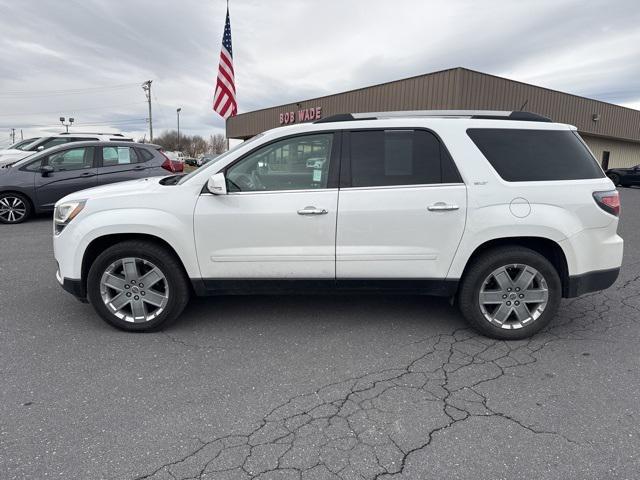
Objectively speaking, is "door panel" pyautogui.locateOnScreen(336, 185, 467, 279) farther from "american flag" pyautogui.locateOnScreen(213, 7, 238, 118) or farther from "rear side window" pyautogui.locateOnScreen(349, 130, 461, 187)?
"american flag" pyautogui.locateOnScreen(213, 7, 238, 118)

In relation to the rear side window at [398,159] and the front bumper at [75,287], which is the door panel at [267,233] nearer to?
the rear side window at [398,159]

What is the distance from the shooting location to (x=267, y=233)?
3.49 metres

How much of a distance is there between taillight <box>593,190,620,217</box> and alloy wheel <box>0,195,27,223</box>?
32.7 ft

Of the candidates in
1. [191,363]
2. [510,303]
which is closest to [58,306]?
[191,363]

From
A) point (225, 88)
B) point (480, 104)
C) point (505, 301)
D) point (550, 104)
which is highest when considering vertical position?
point (550, 104)

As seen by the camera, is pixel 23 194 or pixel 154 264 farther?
pixel 23 194

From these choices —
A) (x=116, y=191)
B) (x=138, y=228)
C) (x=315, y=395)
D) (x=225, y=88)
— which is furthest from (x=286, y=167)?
(x=225, y=88)

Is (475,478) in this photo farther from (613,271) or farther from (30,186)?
(30,186)

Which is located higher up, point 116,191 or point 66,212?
point 116,191

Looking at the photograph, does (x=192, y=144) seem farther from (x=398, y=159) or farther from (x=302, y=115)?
(x=398, y=159)

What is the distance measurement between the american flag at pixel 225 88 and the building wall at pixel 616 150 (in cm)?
2588

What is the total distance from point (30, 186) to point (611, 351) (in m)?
10.1

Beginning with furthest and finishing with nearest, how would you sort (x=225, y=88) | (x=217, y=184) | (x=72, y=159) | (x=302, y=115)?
(x=302, y=115)
(x=225, y=88)
(x=72, y=159)
(x=217, y=184)

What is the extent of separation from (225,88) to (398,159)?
697cm
